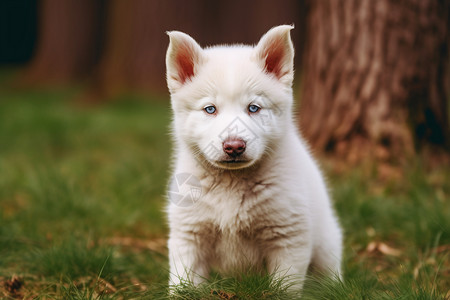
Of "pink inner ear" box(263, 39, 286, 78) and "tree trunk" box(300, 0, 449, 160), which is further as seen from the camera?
"tree trunk" box(300, 0, 449, 160)

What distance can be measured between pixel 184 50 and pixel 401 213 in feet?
7.09

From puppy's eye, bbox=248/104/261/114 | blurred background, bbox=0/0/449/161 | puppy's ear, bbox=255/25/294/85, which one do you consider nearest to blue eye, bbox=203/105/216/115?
puppy's eye, bbox=248/104/261/114

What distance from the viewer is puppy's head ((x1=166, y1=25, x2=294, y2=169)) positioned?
244 centimetres

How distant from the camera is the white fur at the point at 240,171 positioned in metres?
2.50

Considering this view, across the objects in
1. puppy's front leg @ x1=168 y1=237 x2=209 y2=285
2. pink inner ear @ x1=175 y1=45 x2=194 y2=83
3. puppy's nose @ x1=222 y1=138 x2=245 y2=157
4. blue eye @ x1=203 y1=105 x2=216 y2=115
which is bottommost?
puppy's front leg @ x1=168 y1=237 x2=209 y2=285

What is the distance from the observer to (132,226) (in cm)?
395

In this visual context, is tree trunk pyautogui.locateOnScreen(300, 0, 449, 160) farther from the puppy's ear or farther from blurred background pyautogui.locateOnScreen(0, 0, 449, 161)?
the puppy's ear

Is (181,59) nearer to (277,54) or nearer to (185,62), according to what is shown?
(185,62)

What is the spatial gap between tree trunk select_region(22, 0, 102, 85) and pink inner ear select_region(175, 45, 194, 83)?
11.0 m

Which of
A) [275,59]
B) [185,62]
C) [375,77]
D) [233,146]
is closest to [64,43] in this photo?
[375,77]

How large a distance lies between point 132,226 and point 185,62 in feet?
5.73

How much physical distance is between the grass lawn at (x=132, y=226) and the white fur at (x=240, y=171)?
0.23 meters

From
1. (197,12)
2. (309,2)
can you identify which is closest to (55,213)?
(309,2)

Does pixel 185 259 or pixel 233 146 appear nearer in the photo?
pixel 233 146
